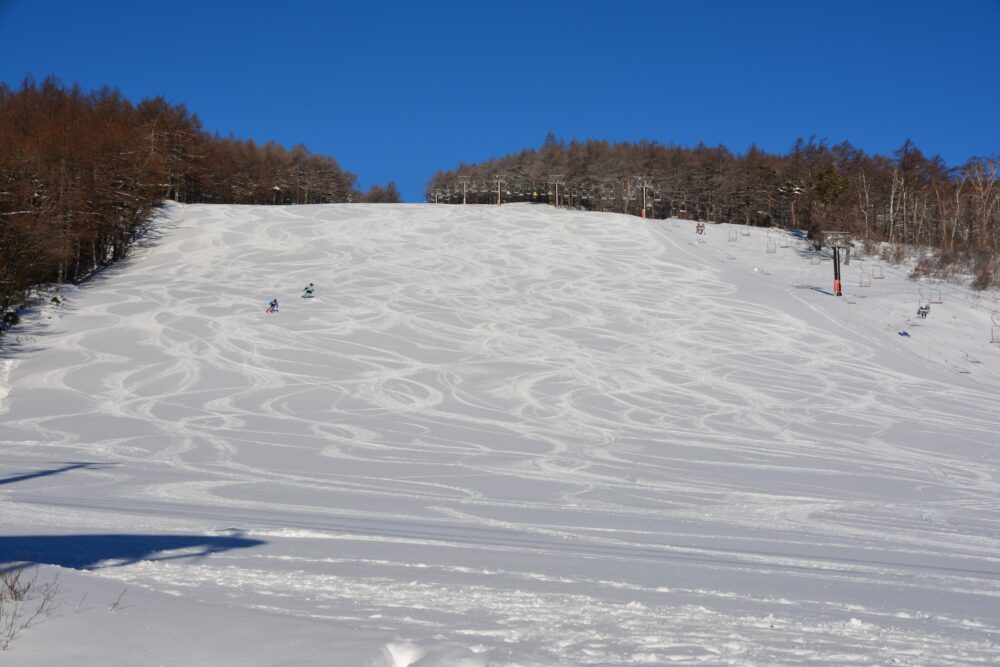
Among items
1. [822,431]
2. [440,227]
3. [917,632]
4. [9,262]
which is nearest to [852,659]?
[917,632]

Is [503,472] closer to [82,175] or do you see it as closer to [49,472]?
[49,472]

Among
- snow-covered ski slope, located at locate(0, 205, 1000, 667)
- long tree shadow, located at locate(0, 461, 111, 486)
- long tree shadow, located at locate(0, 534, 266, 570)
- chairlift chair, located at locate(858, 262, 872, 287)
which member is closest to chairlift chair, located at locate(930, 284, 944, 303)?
snow-covered ski slope, located at locate(0, 205, 1000, 667)

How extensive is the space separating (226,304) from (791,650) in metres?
28.7

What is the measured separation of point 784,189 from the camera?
64125mm

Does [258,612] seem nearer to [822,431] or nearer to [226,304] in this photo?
[822,431]

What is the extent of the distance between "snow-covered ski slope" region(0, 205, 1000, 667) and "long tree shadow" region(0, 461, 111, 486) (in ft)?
0.65

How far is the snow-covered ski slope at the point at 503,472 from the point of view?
13.9ft

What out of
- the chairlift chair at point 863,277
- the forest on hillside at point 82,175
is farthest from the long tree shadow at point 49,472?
the chairlift chair at point 863,277

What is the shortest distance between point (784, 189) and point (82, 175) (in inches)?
2236

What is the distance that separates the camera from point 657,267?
3828 centimetres

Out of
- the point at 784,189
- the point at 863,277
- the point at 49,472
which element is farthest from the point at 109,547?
the point at 784,189

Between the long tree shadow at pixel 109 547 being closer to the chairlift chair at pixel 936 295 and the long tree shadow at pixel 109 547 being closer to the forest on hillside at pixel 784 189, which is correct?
the chairlift chair at pixel 936 295

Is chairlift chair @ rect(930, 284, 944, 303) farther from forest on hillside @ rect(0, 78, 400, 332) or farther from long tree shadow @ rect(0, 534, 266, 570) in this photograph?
forest on hillside @ rect(0, 78, 400, 332)

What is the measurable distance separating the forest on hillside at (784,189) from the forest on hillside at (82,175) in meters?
40.7
